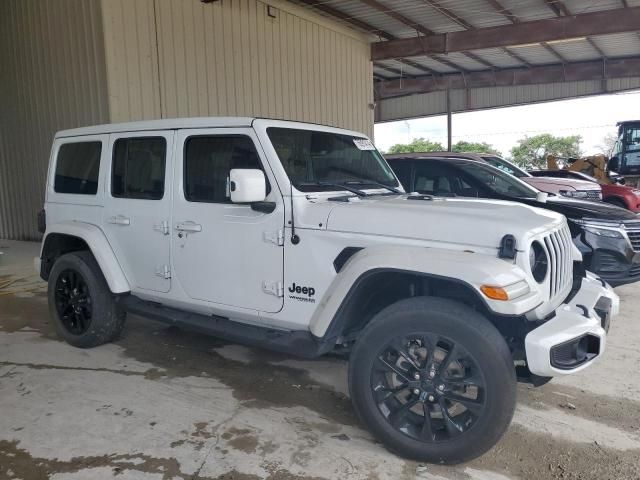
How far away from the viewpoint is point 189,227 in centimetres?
346

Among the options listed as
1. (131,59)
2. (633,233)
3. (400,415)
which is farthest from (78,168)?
(633,233)

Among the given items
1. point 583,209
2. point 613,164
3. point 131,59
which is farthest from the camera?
point 613,164

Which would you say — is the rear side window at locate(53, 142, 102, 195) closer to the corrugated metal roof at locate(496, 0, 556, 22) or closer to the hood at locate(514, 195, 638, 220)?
the hood at locate(514, 195, 638, 220)

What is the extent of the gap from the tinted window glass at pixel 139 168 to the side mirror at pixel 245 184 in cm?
102

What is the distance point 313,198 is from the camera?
312 cm

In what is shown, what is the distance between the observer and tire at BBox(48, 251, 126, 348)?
4.14 meters

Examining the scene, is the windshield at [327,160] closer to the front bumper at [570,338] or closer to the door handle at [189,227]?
the door handle at [189,227]

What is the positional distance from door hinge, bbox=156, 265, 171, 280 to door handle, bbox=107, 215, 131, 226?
45 centimetres

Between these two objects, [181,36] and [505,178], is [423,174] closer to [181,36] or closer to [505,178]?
[505,178]

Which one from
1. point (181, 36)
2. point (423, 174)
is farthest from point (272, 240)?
point (181, 36)

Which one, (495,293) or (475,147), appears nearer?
(495,293)

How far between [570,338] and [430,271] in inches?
28.7

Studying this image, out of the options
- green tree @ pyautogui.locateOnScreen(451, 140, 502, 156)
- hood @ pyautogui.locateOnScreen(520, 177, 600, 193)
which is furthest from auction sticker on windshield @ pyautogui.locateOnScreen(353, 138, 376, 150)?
green tree @ pyautogui.locateOnScreen(451, 140, 502, 156)

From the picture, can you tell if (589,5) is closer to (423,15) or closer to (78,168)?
(423,15)
